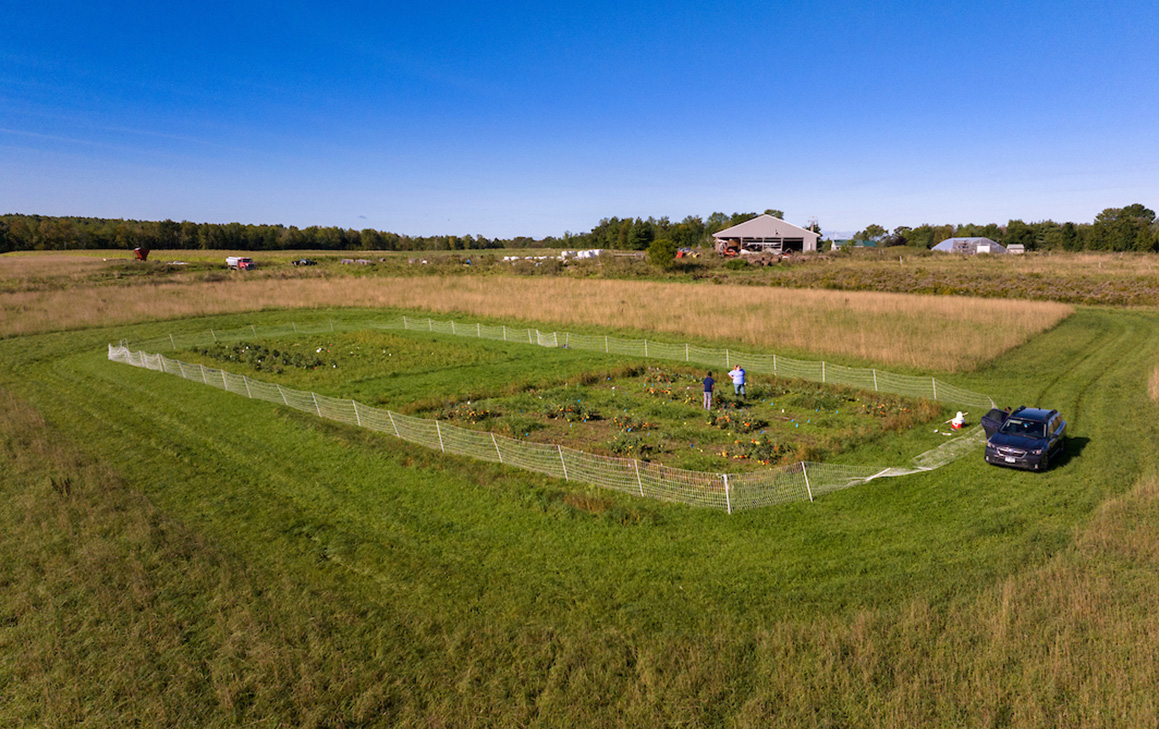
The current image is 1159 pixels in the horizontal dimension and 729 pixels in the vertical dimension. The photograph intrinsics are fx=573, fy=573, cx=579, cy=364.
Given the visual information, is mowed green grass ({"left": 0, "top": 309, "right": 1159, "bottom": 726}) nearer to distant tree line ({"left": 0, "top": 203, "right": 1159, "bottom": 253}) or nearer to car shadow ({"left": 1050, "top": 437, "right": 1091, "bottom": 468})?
car shadow ({"left": 1050, "top": 437, "right": 1091, "bottom": 468})

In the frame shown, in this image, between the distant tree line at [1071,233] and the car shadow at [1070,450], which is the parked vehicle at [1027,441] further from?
the distant tree line at [1071,233]

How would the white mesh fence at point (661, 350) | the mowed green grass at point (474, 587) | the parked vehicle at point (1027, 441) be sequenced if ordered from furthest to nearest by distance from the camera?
the white mesh fence at point (661, 350)
the parked vehicle at point (1027, 441)
the mowed green grass at point (474, 587)

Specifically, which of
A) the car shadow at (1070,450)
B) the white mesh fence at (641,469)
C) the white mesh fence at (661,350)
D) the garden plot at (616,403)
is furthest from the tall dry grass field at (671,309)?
the white mesh fence at (641,469)

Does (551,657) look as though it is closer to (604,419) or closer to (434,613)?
(434,613)

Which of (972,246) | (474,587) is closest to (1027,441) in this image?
(474,587)

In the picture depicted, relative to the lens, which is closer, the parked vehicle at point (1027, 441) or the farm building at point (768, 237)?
the parked vehicle at point (1027, 441)

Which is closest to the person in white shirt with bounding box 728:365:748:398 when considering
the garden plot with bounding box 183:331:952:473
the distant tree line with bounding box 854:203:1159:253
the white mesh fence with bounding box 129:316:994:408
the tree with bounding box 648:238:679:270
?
the garden plot with bounding box 183:331:952:473

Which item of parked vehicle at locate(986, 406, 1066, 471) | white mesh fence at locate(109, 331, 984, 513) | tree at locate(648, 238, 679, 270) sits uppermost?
tree at locate(648, 238, 679, 270)
